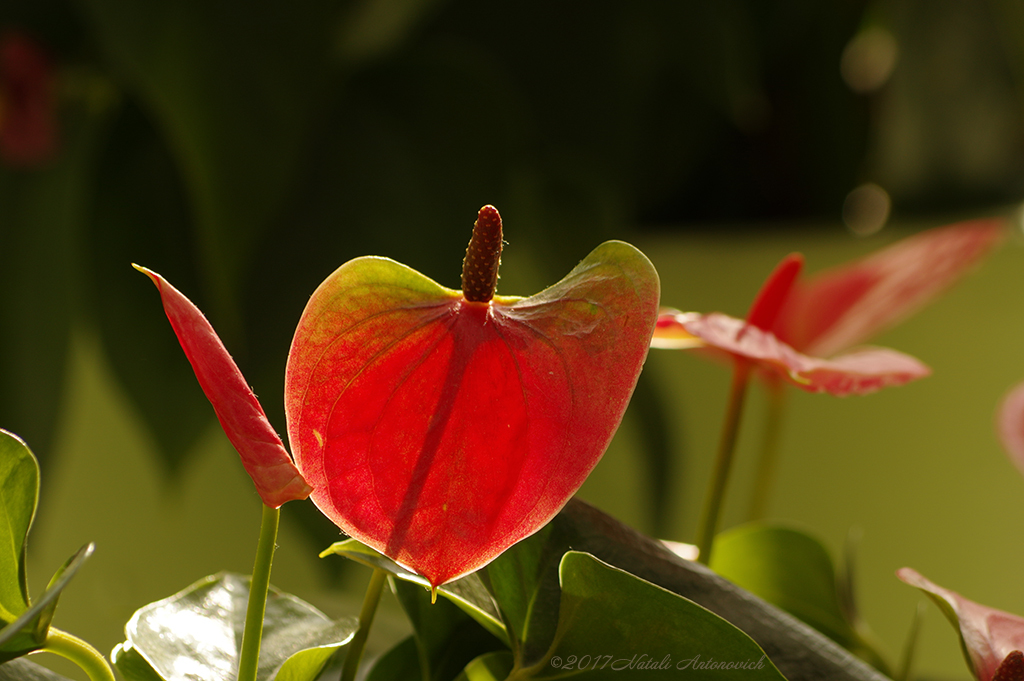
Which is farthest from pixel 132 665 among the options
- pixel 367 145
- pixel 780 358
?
pixel 367 145

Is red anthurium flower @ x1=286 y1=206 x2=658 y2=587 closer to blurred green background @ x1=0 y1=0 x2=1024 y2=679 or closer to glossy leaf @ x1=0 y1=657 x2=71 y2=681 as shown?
glossy leaf @ x1=0 y1=657 x2=71 y2=681

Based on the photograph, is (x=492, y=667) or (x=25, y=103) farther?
(x=25, y=103)

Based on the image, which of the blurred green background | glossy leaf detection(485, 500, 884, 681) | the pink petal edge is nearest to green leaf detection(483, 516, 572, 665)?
glossy leaf detection(485, 500, 884, 681)

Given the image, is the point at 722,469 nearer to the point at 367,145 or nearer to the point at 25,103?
the point at 367,145

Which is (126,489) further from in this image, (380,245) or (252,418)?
(252,418)

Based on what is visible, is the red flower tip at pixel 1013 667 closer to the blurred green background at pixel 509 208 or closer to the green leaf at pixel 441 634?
the green leaf at pixel 441 634

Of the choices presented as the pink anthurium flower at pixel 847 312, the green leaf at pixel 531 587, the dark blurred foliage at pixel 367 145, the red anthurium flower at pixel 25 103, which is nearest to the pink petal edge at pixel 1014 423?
the pink anthurium flower at pixel 847 312

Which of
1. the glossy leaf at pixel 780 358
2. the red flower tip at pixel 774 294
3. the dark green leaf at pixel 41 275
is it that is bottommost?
the dark green leaf at pixel 41 275
